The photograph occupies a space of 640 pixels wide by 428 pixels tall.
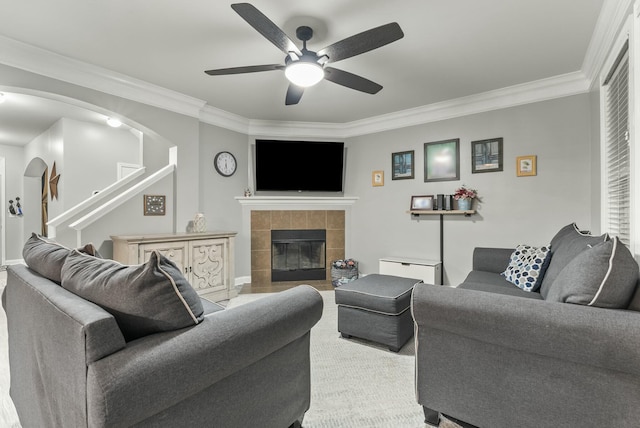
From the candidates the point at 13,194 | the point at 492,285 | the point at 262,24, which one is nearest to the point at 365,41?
the point at 262,24

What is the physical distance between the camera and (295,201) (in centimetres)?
479

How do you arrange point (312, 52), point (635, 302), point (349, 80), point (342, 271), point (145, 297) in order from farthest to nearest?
1. point (342, 271)
2. point (349, 80)
3. point (312, 52)
4. point (635, 302)
5. point (145, 297)

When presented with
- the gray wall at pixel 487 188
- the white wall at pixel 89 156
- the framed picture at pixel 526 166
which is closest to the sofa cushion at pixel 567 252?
the gray wall at pixel 487 188

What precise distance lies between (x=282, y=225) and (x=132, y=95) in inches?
99.7

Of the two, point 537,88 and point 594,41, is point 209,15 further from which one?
point 537,88

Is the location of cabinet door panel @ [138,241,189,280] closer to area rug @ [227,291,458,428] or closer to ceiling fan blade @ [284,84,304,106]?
area rug @ [227,291,458,428]

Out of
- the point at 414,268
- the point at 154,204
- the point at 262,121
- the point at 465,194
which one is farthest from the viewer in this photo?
the point at 262,121

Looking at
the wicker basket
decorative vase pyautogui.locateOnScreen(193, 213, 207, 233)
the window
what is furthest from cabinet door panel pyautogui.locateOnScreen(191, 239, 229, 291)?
the window

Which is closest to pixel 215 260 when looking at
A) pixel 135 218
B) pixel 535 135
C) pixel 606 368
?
pixel 135 218

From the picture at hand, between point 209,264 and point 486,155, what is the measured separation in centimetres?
366

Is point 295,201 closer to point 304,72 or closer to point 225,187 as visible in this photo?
point 225,187

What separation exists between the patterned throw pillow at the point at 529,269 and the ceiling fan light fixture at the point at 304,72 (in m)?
2.24

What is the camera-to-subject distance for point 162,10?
2.19 meters

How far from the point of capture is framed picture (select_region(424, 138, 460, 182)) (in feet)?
13.2
